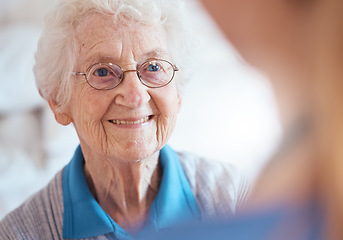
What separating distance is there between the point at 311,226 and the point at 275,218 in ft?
0.23

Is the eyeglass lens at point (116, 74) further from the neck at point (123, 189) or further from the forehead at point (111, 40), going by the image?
the neck at point (123, 189)

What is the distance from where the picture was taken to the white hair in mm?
810

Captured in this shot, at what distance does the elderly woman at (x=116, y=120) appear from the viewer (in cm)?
81

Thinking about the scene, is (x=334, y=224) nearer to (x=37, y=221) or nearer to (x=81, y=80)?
(x=81, y=80)

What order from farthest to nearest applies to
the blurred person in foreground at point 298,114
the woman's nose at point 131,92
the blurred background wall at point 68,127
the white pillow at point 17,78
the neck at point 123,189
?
the white pillow at point 17,78
the blurred background wall at point 68,127
the neck at point 123,189
the woman's nose at point 131,92
the blurred person in foreground at point 298,114

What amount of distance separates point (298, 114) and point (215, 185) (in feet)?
2.16

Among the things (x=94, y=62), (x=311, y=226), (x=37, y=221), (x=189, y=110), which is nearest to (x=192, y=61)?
(x=94, y=62)

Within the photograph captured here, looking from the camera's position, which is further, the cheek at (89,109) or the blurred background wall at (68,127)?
the blurred background wall at (68,127)

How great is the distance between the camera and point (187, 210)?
3.10 ft

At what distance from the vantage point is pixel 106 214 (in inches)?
35.1

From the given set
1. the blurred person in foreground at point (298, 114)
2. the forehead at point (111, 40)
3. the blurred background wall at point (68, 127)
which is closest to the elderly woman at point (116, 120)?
the forehead at point (111, 40)

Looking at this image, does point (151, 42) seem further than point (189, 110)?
No

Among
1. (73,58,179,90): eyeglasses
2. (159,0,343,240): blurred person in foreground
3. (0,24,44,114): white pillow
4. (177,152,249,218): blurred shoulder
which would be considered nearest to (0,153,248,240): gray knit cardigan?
(177,152,249,218): blurred shoulder

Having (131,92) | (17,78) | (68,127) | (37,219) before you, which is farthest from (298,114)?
(17,78)
